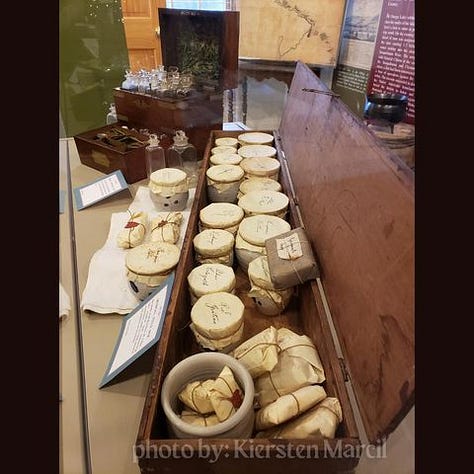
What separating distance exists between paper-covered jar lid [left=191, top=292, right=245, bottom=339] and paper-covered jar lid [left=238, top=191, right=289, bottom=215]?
44 centimetres

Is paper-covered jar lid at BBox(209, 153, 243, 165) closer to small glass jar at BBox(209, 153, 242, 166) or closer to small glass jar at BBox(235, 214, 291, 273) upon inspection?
small glass jar at BBox(209, 153, 242, 166)

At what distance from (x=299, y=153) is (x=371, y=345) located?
914 millimetres

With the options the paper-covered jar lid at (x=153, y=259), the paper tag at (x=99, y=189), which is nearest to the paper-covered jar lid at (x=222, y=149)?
the paper tag at (x=99, y=189)

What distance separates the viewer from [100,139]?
1.83 m

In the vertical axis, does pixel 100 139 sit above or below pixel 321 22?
below

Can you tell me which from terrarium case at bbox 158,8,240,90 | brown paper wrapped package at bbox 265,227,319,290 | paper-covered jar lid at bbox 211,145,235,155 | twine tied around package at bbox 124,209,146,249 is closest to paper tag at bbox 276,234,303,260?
brown paper wrapped package at bbox 265,227,319,290

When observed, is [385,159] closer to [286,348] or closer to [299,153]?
[286,348]

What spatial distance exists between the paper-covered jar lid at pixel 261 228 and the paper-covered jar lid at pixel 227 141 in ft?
2.21

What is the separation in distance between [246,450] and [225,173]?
1.05 meters

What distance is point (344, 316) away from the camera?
2.71ft

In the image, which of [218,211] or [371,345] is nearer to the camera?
[371,345]

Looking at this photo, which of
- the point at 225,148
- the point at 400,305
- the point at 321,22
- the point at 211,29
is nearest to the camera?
the point at 400,305

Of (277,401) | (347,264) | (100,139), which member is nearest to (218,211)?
(347,264)

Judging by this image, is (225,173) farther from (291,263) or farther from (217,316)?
(217,316)
